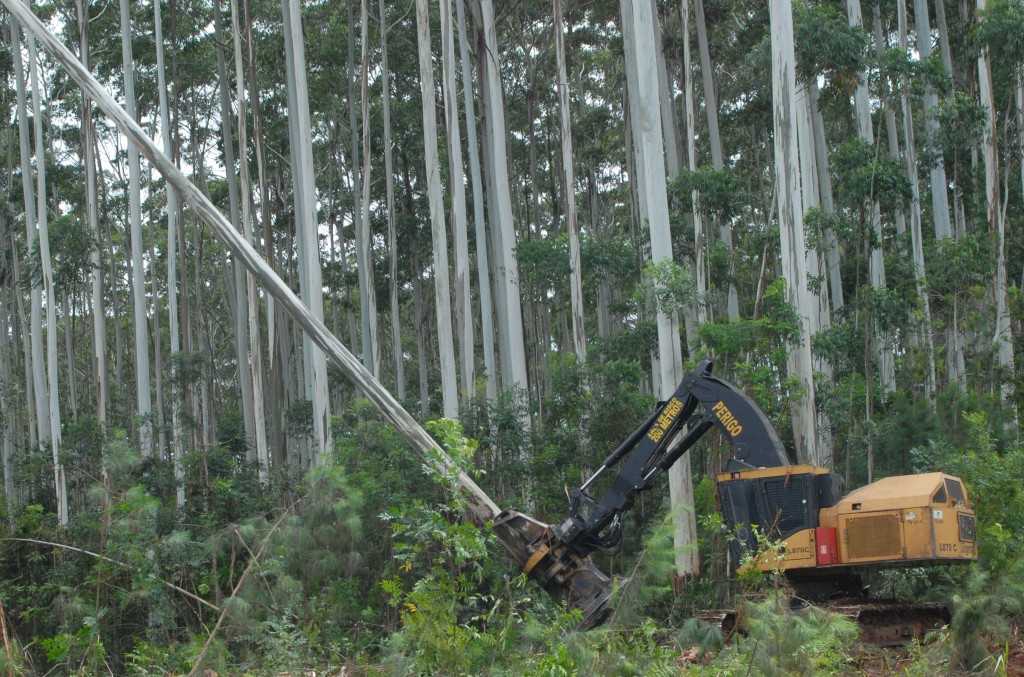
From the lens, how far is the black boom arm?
388 inches

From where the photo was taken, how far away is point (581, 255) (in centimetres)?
2370

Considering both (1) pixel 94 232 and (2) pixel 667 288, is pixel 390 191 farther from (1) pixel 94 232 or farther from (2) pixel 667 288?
(2) pixel 667 288

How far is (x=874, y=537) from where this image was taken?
32.0 ft

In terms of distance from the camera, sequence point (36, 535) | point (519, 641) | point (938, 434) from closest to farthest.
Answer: point (519, 641), point (36, 535), point (938, 434)

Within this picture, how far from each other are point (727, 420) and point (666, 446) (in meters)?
0.64

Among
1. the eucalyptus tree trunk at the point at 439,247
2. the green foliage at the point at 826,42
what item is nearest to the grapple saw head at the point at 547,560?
the eucalyptus tree trunk at the point at 439,247

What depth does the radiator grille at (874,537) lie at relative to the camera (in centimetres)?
967

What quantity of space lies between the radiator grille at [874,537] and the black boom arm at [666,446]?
0.85m

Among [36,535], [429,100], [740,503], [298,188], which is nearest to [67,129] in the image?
[298,188]

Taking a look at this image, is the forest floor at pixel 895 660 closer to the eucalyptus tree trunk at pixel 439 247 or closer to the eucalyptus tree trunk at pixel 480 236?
the eucalyptus tree trunk at pixel 439 247

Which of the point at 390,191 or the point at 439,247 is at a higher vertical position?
the point at 390,191

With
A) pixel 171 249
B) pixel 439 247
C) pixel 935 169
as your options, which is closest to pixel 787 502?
pixel 439 247

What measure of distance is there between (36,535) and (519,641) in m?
8.36

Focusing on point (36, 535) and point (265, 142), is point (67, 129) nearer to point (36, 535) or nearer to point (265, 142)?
point (265, 142)
